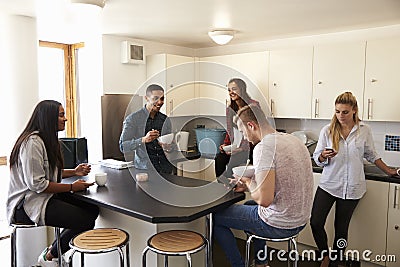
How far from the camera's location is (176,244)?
6.21 ft

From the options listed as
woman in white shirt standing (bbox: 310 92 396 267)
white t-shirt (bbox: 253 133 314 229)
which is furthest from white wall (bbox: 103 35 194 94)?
white t-shirt (bbox: 253 133 314 229)

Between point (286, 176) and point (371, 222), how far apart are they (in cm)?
165

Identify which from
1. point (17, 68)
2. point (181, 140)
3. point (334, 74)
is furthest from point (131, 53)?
point (334, 74)

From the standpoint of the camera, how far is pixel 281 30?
354cm

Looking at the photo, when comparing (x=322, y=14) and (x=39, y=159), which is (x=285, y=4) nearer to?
(x=322, y=14)

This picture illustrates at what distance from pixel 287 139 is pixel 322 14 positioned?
4.97ft

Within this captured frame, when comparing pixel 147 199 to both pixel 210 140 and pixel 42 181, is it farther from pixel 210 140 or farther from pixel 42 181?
pixel 210 140

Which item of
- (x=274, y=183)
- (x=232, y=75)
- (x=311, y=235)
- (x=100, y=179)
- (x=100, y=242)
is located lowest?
(x=311, y=235)

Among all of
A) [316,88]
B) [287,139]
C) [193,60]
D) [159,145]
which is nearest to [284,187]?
[287,139]

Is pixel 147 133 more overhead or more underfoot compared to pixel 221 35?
more underfoot

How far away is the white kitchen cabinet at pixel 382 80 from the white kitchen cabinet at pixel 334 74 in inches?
2.4

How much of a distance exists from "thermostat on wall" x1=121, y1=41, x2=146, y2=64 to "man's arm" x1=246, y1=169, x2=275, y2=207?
2621mm

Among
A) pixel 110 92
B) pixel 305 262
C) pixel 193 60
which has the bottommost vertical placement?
pixel 305 262

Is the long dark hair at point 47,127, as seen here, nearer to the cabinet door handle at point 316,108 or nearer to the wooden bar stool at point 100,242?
the wooden bar stool at point 100,242
